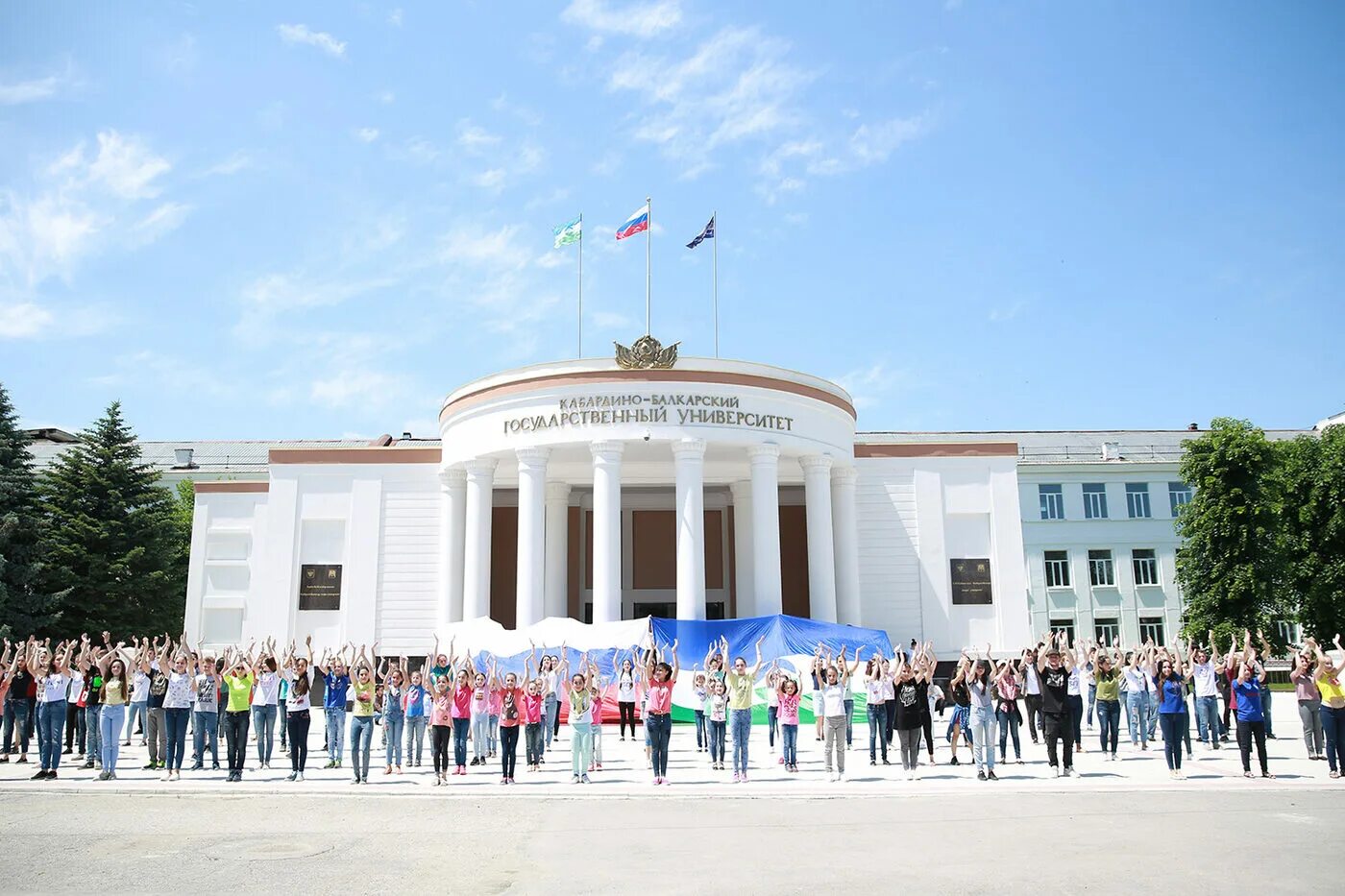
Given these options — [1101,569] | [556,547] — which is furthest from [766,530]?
[1101,569]

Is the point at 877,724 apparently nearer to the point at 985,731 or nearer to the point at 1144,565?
the point at 985,731

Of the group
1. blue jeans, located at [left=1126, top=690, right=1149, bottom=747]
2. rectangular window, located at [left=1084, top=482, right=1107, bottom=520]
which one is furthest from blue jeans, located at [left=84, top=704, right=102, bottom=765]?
rectangular window, located at [left=1084, top=482, right=1107, bottom=520]

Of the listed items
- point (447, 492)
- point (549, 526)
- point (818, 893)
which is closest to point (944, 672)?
point (549, 526)

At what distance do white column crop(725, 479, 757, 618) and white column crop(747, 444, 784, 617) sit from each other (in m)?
5.27

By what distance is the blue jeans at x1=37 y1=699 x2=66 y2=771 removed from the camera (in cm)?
1455

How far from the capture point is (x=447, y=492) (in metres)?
33.7

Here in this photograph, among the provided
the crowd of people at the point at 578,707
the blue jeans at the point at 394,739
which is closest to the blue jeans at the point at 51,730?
the crowd of people at the point at 578,707

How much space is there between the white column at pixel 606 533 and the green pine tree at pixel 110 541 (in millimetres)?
20284

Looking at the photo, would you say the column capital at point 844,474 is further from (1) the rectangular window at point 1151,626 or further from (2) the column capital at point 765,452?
(1) the rectangular window at point 1151,626

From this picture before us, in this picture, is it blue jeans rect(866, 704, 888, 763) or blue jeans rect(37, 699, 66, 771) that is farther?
blue jeans rect(866, 704, 888, 763)

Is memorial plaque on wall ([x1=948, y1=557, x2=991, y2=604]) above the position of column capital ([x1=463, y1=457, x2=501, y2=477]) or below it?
below

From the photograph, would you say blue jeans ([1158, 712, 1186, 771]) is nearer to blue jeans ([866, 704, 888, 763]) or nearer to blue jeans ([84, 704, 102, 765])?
blue jeans ([866, 704, 888, 763])

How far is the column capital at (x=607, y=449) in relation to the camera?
97.3 feet

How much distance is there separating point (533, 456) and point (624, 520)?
9614mm
